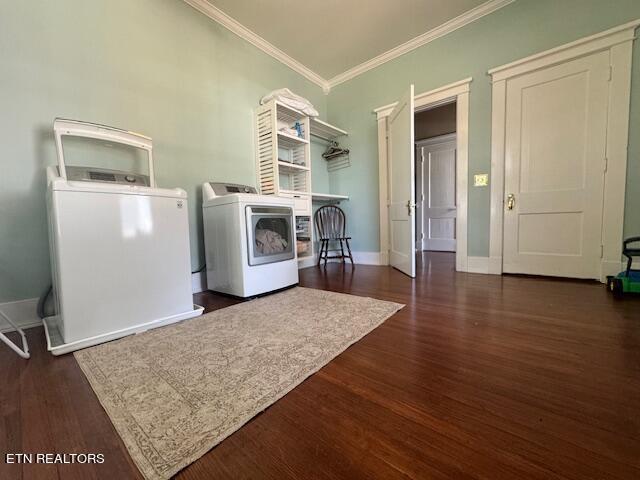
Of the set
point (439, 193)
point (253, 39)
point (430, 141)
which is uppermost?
point (253, 39)

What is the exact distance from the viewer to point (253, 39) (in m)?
2.70

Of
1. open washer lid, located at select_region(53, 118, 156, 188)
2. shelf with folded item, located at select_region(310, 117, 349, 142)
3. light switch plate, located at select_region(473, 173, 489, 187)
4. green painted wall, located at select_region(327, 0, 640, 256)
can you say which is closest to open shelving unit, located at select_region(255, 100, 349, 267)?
shelf with folded item, located at select_region(310, 117, 349, 142)

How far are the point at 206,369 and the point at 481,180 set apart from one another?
2.90 m

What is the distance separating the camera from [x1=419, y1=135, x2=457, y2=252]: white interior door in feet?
15.9

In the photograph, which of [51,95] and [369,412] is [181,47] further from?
[369,412]

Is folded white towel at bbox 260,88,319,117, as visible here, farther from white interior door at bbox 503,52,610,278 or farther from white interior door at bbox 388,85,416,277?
white interior door at bbox 503,52,610,278

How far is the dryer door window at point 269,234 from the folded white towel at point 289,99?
126 cm

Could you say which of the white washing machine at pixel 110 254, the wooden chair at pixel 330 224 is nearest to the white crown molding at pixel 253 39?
the white washing machine at pixel 110 254

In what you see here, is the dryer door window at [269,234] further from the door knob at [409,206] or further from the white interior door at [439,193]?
the white interior door at [439,193]

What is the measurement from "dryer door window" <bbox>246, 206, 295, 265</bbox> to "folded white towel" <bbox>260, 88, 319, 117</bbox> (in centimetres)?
126

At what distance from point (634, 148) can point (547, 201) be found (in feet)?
2.04

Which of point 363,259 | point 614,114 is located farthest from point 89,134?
point 614,114

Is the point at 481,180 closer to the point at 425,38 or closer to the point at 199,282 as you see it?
the point at 425,38

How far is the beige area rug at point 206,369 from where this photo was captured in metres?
0.68
